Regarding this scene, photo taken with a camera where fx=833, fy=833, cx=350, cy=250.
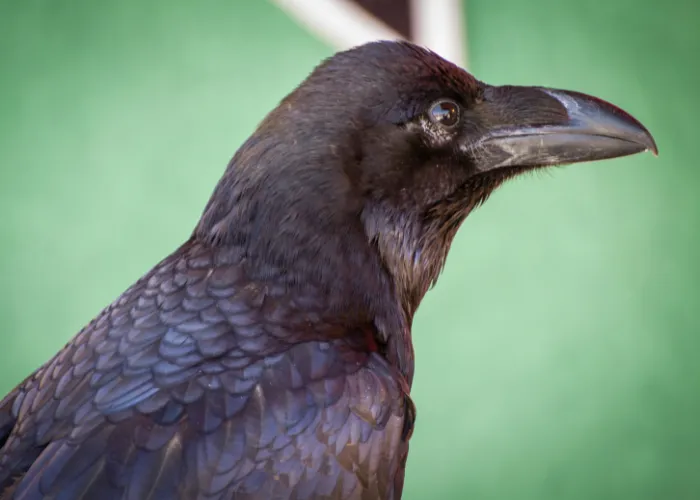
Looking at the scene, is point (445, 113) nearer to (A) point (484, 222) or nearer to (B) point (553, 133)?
(B) point (553, 133)

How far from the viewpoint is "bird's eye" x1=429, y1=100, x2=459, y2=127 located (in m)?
1.27

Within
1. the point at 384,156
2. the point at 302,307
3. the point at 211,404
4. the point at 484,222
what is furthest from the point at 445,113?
the point at 484,222

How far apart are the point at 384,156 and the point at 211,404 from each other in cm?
44

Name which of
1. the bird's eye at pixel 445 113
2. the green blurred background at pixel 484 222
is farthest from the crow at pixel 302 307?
the green blurred background at pixel 484 222

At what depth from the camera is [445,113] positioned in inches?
50.4

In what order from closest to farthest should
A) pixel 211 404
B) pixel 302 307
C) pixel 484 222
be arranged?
pixel 211 404, pixel 302 307, pixel 484 222

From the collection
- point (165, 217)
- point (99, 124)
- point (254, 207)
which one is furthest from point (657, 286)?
point (254, 207)

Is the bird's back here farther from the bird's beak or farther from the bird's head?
the bird's beak

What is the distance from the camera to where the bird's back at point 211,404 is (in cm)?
102

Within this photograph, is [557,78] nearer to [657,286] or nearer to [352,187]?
[657,286]

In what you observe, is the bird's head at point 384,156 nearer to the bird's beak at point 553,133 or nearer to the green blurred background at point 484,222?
the bird's beak at point 553,133

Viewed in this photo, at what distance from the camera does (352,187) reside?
1.23 meters

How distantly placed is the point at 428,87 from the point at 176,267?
47 centimetres

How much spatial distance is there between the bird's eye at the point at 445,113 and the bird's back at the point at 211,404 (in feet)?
1.08
